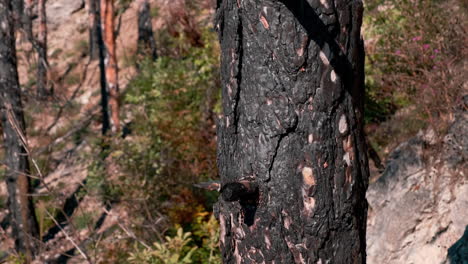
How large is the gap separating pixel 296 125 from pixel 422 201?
12.2ft

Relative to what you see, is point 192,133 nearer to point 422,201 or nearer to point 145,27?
point 422,201

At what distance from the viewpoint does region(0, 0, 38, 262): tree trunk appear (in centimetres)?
876

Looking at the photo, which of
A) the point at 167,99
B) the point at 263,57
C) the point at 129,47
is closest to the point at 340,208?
the point at 263,57

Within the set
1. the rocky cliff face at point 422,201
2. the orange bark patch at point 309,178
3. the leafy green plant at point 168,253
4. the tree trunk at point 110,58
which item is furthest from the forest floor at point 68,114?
the orange bark patch at point 309,178

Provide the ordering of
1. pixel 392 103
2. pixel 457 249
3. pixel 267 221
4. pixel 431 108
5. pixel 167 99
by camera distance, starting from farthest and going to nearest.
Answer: pixel 167 99 → pixel 392 103 → pixel 431 108 → pixel 457 249 → pixel 267 221

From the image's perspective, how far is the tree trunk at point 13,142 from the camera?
8758mm

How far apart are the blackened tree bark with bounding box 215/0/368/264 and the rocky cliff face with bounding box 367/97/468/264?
10.1 feet

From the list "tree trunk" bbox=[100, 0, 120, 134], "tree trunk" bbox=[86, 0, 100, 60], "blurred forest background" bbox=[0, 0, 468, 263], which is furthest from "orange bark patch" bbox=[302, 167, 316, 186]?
"tree trunk" bbox=[86, 0, 100, 60]

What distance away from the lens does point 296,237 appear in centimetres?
210

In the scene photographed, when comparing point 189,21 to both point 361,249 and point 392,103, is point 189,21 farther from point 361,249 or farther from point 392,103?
point 361,249

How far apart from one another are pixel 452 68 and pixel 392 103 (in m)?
1.96

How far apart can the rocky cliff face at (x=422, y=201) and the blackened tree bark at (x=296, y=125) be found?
309 centimetres

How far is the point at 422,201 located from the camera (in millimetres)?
5309

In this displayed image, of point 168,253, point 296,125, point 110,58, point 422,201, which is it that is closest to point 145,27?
point 110,58
